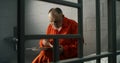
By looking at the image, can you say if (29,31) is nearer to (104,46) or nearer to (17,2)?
(17,2)

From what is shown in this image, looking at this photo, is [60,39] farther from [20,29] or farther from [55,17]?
[20,29]

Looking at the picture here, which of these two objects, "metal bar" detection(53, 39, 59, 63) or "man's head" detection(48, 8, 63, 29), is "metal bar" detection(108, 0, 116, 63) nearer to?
"man's head" detection(48, 8, 63, 29)

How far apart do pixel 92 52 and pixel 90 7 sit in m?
0.48

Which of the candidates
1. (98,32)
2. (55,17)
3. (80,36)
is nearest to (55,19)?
(55,17)

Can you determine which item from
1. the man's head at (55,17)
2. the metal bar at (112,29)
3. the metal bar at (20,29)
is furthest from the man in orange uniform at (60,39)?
the metal bar at (112,29)

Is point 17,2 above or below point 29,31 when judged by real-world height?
above

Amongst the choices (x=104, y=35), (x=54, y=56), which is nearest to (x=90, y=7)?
(x=104, y=35)

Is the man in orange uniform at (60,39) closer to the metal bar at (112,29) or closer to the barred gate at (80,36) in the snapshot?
the barred gate at (80,36)

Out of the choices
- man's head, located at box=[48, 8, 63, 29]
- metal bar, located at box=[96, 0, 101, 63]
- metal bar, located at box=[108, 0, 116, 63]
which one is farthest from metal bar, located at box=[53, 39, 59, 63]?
metal bar, located at box=[108, 0, 116, 63]

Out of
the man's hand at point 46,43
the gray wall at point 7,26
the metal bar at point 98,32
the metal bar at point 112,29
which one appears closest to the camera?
the gray wall at point 7,26

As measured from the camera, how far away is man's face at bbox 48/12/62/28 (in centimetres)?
177

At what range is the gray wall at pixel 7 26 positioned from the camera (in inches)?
52.7

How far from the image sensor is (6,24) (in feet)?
4.47

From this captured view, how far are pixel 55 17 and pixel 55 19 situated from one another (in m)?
0.02
